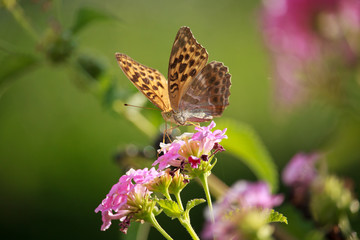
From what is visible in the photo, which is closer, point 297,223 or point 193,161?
point 193,161

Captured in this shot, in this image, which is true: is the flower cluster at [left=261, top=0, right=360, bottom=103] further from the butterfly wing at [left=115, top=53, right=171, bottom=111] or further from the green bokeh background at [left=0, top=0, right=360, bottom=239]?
the green bokeh background at [left=0, top=0, right=360, bottom=239]

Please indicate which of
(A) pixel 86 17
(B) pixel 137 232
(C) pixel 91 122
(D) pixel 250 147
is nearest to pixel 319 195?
(D) pixel 250 147

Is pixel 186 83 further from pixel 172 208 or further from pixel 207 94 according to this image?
pixel 172 208

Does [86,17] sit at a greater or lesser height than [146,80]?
greater

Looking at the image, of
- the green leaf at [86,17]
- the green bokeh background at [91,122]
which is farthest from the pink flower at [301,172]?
the green bokeh background at [91,122]

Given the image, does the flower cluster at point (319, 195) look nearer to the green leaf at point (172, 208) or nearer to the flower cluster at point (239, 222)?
the flower cluster at point (239, 222)
